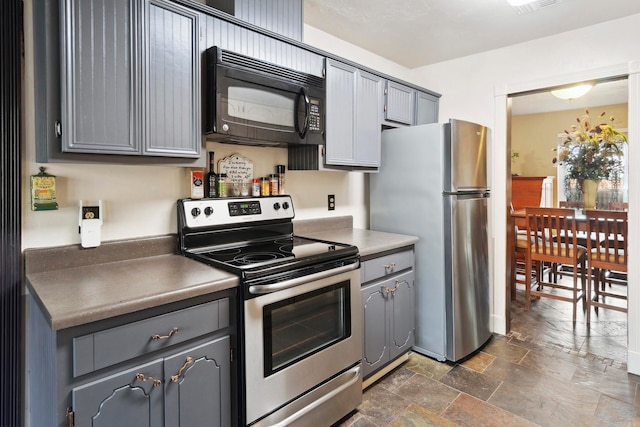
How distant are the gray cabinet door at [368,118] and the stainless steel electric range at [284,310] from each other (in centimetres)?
82

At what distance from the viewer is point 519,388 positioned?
7.52 ft

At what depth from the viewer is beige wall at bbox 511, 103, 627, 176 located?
5.83m

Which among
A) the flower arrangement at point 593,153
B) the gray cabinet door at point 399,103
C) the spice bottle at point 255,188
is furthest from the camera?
the flower arrangement at point 593,153

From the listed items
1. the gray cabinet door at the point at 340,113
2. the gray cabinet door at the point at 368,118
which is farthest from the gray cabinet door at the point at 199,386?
the gray cabinet door at the point at 368,118

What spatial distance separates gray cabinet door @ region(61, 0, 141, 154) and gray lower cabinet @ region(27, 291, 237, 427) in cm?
69

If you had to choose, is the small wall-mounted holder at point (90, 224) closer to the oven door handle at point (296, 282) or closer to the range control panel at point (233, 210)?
the range control panel at point (233, 210)

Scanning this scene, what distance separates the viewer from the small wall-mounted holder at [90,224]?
1640 millimetres

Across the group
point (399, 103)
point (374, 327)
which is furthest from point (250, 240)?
point (399, 103)

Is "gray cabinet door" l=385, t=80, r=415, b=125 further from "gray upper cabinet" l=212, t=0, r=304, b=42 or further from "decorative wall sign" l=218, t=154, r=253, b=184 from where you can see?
"decorative wall sign" l=218, t=154, r=253, b=184

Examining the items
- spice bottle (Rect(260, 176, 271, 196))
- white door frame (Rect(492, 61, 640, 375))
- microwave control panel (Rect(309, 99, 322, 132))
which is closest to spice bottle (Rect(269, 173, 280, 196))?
spice bottle (Rect(260, 176, 271, 196))

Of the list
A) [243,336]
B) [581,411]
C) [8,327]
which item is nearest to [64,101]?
[8,327]

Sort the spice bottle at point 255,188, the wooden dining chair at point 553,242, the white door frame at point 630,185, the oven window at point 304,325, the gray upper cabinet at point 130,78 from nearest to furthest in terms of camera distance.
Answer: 1. the gray upper cabinet at point 130,78
2. the oven window at point 304,325
3. the spice bottle at point 255,188
4. the white door frame at point 630,185
5. the wooden dining chair at point 553,242

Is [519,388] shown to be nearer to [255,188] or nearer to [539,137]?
[255,188]

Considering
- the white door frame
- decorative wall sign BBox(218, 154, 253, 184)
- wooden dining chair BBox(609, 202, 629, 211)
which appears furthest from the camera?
wooden dining chair BBox(609, 202, 629, 211)
